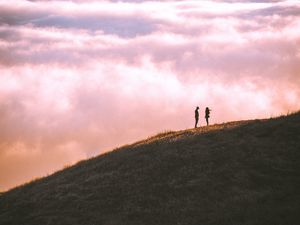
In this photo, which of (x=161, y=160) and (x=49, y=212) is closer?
(x=49, y=212)

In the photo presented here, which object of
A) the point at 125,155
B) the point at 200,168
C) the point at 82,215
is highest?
the point at 125,155

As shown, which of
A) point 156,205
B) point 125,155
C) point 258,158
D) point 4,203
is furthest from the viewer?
point 125,155

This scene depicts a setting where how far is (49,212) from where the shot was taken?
2766 centimetres

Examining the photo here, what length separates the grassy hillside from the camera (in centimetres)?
2302

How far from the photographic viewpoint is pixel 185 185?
27.8 metres

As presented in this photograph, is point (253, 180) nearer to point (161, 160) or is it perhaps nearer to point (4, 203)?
point (161, 160)

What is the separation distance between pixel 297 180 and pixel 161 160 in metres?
→ 11.3

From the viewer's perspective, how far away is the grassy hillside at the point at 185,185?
23016 millimetres

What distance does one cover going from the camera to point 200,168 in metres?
30.3

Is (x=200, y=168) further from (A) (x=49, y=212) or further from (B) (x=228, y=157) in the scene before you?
(A) (x=49, y=212)

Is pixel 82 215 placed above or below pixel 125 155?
below

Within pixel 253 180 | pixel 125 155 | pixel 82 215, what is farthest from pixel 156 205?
pixel 125 155

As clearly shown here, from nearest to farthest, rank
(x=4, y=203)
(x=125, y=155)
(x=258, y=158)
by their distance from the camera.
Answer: (x=258, y=158), (x=4, y=203), (x=125, y=155)

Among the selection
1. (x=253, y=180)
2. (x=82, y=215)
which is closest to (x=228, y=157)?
(x=253, y=180)
